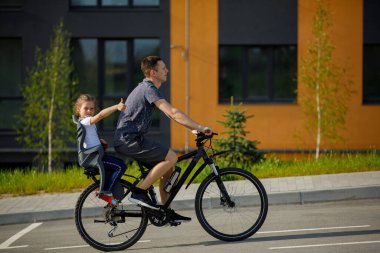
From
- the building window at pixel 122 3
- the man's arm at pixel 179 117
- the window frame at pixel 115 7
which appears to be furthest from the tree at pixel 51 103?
the man's arm at pixel 179 117

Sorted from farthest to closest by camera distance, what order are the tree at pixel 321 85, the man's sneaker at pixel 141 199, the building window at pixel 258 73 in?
1. the building window at pixel 258 73
2. the tree at pixel 321 85
3. the man's sneaker at pixel 141 199

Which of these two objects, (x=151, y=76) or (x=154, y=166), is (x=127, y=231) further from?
(x=151, y=76)

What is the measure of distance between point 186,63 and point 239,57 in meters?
1.37

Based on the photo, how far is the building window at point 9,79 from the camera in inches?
746

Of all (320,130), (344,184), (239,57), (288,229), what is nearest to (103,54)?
(239,57)

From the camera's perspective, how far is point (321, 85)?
16.5m

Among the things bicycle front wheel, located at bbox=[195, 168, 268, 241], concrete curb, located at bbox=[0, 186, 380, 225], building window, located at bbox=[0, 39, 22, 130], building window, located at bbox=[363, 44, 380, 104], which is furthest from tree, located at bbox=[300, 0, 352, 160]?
bicycle front wheel, located at bbox=[195, 168, 268, 241]

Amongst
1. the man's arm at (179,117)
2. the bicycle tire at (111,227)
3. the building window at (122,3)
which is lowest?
the bicycle tire at (111,227)

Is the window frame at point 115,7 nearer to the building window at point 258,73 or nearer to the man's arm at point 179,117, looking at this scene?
the building window at point 258,73

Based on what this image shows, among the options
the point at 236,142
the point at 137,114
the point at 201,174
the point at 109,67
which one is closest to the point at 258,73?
the point at 109,67

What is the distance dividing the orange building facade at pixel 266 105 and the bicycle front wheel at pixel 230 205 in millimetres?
10811

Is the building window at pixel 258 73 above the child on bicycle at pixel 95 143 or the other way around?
above

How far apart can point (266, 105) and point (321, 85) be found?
2.12m

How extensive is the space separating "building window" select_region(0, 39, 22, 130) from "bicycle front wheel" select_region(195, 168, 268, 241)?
1255 cm
